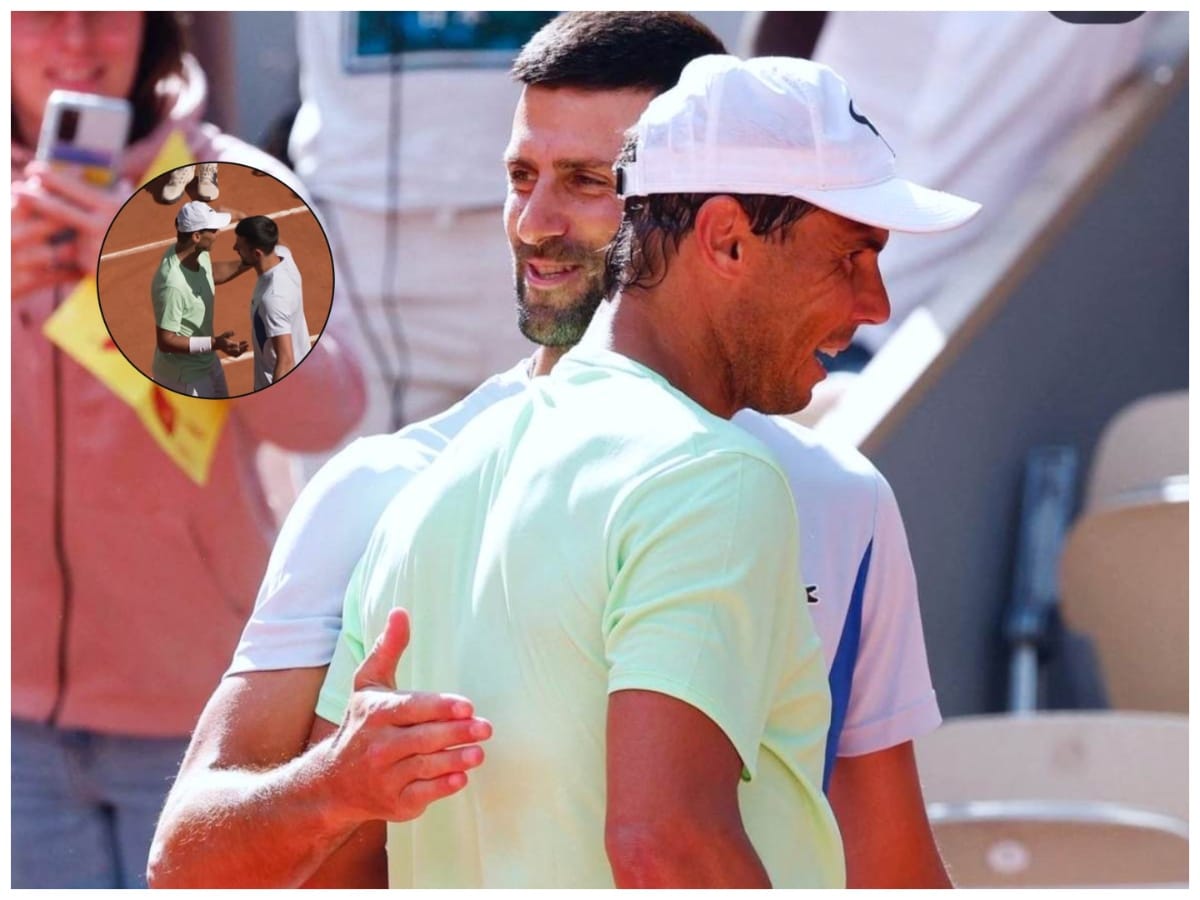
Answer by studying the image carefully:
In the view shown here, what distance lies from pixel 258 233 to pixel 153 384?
341mm

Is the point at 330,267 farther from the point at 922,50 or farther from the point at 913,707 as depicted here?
the point at 922,50

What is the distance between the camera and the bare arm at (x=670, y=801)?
1.61 metres

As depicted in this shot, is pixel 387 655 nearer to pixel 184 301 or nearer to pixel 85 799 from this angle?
pixel 184 301

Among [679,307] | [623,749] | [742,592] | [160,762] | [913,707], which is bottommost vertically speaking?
[160,762]

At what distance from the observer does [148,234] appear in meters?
2.44

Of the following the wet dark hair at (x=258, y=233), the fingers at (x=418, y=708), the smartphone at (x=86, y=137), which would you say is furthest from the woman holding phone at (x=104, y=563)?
the fingers at (x=418, y=708)

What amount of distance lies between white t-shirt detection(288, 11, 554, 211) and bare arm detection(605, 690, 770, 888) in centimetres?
275

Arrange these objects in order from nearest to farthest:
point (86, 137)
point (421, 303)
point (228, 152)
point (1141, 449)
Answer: point (86, 137) → point (228, 152) → point (1141, 449) → point (421, 303)

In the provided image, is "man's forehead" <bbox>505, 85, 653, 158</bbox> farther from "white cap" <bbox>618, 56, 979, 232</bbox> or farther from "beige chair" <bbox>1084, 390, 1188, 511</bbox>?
"beige chair" <bbox>1084, 390, 1188, 511</bbox>

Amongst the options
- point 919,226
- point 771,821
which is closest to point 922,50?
point 919,226

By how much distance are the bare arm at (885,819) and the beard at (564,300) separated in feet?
1.70

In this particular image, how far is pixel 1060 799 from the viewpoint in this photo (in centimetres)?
362

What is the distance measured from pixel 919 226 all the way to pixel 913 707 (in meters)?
0.50

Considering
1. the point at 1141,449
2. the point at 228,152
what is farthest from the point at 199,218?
the point at 1141,449
